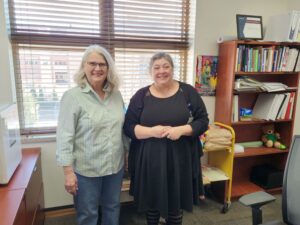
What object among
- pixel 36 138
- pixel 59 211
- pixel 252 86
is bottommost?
pixel 59 211

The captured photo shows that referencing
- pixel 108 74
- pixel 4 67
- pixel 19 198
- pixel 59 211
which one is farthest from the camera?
pixel 59 211

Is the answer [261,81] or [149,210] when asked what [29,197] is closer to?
[149,210]

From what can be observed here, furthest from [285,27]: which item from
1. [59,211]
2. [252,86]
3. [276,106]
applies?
[59,211]

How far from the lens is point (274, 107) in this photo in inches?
100

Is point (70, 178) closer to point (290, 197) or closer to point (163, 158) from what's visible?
point (163, 158)

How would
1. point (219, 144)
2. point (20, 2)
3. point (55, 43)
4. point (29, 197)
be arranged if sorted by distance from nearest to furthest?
1. point (29, 197)
2. point (20, 2)
3. point (55, 43)
4. point (219, 144)

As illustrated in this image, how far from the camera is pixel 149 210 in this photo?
1.74 m

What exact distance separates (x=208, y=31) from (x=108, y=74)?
141cm

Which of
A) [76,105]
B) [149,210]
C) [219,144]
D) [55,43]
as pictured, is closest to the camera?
[76,105]

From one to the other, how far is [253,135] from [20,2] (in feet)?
8.79

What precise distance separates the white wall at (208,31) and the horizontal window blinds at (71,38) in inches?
5.5

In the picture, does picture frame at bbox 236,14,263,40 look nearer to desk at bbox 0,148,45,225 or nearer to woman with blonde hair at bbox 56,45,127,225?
woman with blonde hair at bbox 56,45,127,225

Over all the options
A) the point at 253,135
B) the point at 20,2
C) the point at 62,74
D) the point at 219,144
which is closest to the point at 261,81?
the point at 253,135

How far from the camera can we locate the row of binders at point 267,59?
7.85 feet
